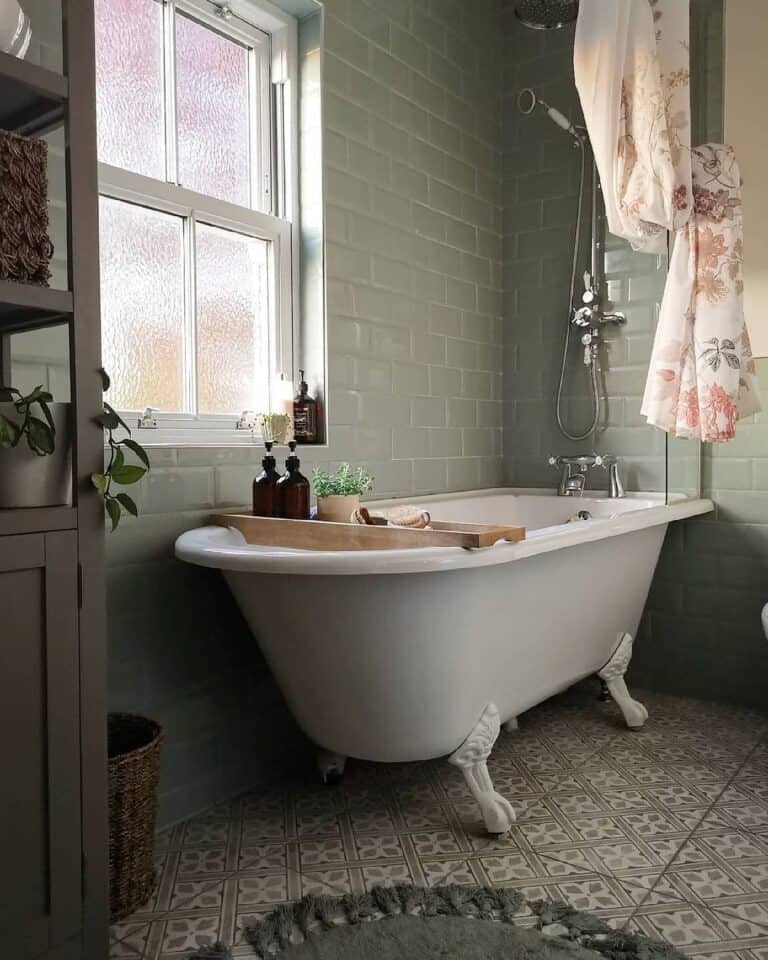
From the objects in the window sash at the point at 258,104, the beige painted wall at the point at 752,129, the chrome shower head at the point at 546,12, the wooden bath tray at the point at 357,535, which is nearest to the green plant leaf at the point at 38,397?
the wooden bath tray at the point at 357,535

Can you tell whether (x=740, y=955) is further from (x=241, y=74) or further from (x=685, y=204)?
(x=241, y=74)

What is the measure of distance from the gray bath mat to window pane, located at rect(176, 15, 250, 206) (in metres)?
1.97

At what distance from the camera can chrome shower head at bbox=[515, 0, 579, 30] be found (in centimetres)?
272

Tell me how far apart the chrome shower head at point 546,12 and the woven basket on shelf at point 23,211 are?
1968 mm

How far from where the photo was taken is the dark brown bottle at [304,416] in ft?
8.46

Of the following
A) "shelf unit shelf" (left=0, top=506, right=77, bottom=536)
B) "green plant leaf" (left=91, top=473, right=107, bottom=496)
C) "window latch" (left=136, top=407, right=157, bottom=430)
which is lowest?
"shelf unit shelf" (left=0, top=506, right=77, bottom=536)

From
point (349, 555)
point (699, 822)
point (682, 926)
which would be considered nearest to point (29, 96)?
point (349, 555)

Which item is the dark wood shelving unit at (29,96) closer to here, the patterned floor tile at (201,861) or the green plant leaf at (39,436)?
the green plant leaf at (39,436)

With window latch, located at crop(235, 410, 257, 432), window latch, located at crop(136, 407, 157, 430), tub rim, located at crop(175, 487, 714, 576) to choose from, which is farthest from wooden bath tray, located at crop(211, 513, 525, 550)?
window latch, located at crop(235, 410, 257, 432)

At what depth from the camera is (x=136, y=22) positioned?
89.2 inches

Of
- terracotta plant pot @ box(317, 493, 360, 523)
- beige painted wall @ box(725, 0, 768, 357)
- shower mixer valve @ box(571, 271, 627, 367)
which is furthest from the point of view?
shower mixer valve @ box(571, 271, 627, 367)

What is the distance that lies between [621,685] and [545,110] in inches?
94.0

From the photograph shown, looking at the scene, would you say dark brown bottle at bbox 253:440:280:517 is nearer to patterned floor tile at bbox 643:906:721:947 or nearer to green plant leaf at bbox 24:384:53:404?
green plant leaf at bbox 24:384:53:404

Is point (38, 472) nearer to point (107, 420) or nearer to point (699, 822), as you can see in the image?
point (107, 420)
